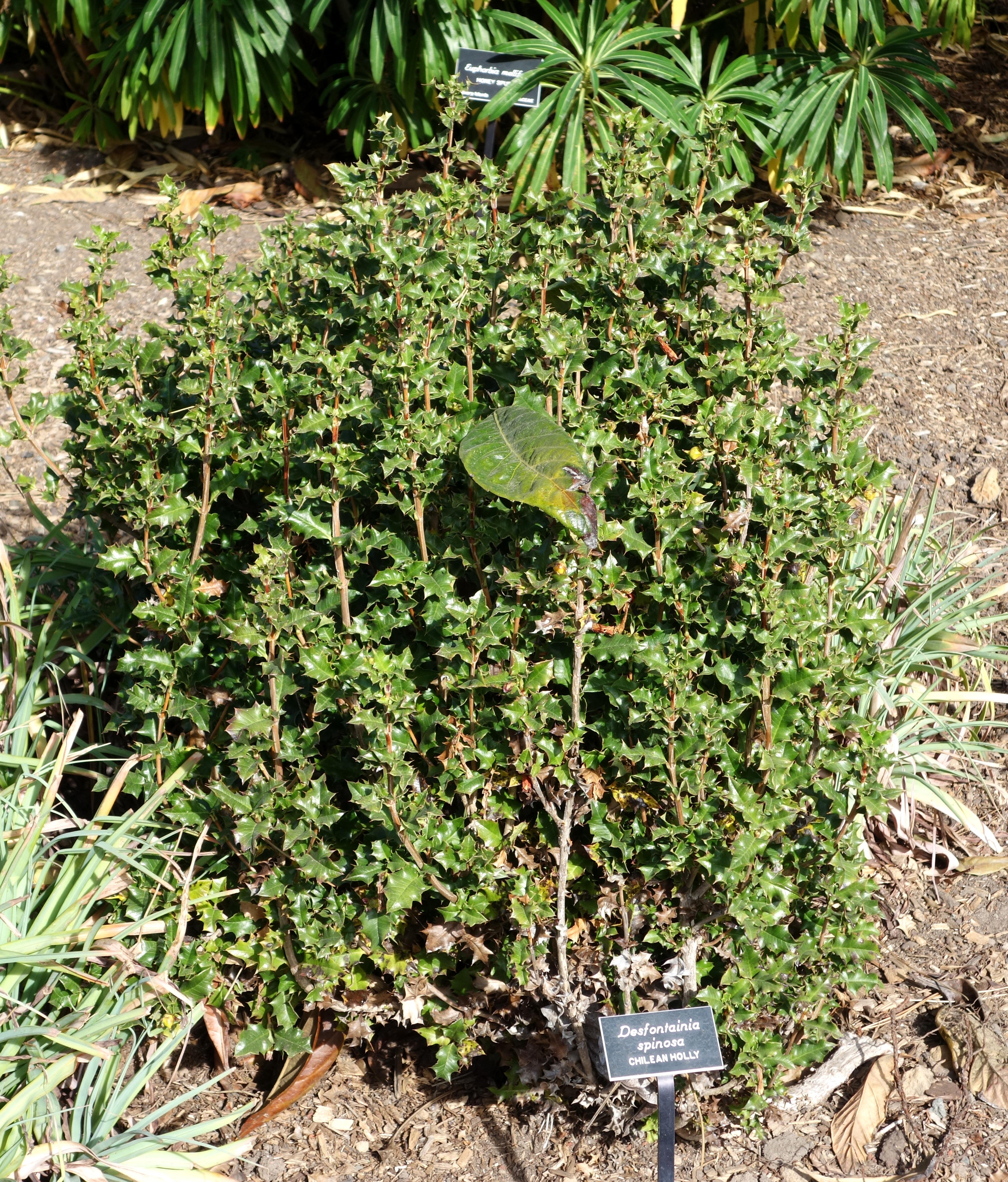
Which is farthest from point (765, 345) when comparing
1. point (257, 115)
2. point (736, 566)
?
point (257, 115)

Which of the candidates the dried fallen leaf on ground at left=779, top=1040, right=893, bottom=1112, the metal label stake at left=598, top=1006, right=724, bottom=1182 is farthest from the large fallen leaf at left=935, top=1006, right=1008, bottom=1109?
the metal label stake at left=598, top=1006, right=724, bottom=1182

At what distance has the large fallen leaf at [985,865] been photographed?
2.76 m

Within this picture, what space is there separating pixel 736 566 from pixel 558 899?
0.63 metres

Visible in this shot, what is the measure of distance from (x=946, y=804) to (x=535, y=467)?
5.52ft

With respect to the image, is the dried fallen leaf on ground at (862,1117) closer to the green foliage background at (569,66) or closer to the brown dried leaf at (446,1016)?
the brown dried leaf at (446,1016)

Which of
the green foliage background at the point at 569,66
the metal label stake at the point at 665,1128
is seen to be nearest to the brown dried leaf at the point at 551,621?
the metal label stake at the point at 665,1128

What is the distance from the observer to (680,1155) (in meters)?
2.18

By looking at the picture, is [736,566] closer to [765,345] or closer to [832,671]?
[832,671]

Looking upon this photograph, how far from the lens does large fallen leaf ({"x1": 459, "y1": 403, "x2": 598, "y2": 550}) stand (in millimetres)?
1532

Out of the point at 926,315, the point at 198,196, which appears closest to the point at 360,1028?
the point at 926,315

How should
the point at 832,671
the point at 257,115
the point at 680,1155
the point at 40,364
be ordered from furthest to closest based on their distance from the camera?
the point at 257,115, the point at 40,364, the point at 680,1155, the point at 832,671

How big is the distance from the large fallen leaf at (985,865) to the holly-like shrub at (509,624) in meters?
0.73

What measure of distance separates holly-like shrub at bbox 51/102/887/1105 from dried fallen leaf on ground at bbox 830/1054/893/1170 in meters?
0.25

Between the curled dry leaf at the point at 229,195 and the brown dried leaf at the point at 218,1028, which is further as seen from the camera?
the curled dry leaf at the point at 229,195
